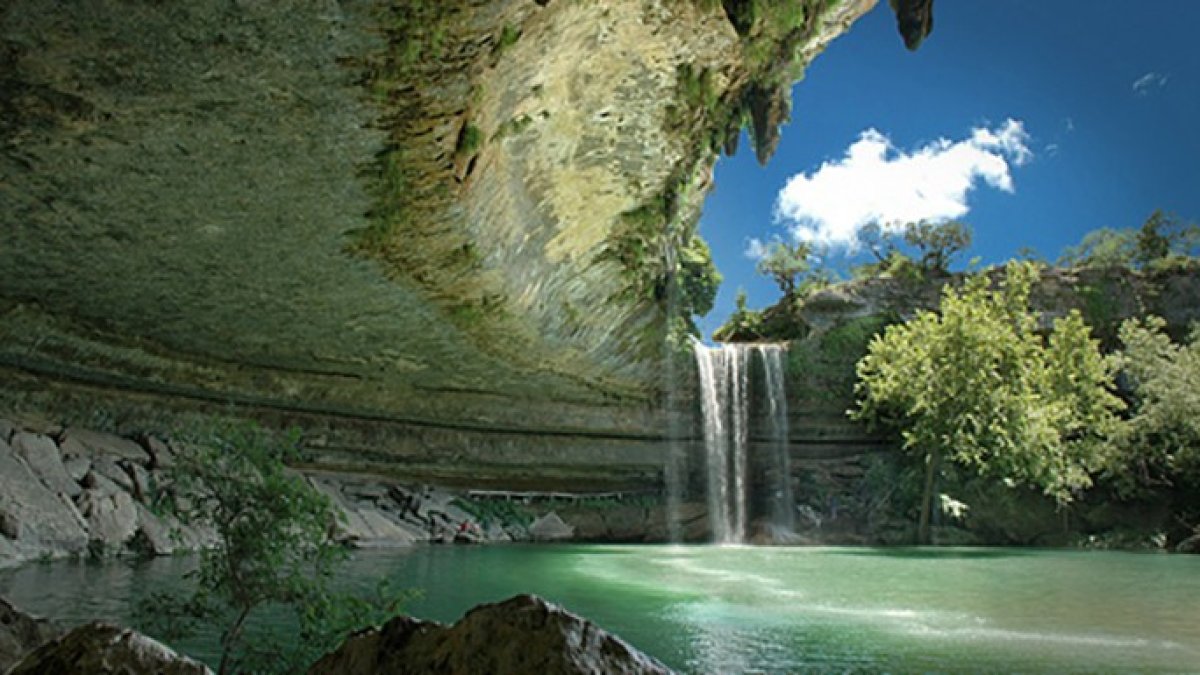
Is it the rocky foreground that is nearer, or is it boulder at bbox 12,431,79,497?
the rocky foreground

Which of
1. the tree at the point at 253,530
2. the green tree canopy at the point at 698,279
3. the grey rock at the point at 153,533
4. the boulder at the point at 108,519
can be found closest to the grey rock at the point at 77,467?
A: the boulder at the point at 108,519

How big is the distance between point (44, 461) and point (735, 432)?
17205mm

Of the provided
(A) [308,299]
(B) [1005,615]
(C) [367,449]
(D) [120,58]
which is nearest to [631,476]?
(C) [367,449]

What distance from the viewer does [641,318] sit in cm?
1889

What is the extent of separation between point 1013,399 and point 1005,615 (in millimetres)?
13454

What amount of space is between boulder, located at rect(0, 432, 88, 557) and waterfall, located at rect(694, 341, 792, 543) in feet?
51.2

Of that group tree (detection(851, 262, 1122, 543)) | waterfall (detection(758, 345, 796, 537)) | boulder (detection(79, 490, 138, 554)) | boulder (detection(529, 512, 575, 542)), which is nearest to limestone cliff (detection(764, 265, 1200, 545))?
waterfall (detection(758, 345, 796, 537))

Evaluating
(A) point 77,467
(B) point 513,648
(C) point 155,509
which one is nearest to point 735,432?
(A) point 77,467

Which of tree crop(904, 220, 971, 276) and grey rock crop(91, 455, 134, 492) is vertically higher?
tree crop(904, 220, 971, 276)

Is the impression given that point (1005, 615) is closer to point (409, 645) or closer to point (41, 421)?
point (409, 645)

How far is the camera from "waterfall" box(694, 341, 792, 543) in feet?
75.2

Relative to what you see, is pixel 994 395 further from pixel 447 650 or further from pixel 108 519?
pixel 447 650

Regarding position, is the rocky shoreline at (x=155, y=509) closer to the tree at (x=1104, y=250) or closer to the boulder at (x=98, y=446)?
the boulder at (x=98, y=446)

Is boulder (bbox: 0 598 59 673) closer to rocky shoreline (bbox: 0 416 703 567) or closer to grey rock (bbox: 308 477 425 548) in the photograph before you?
rocky shoreline (bbox: 0 416 703 567)
